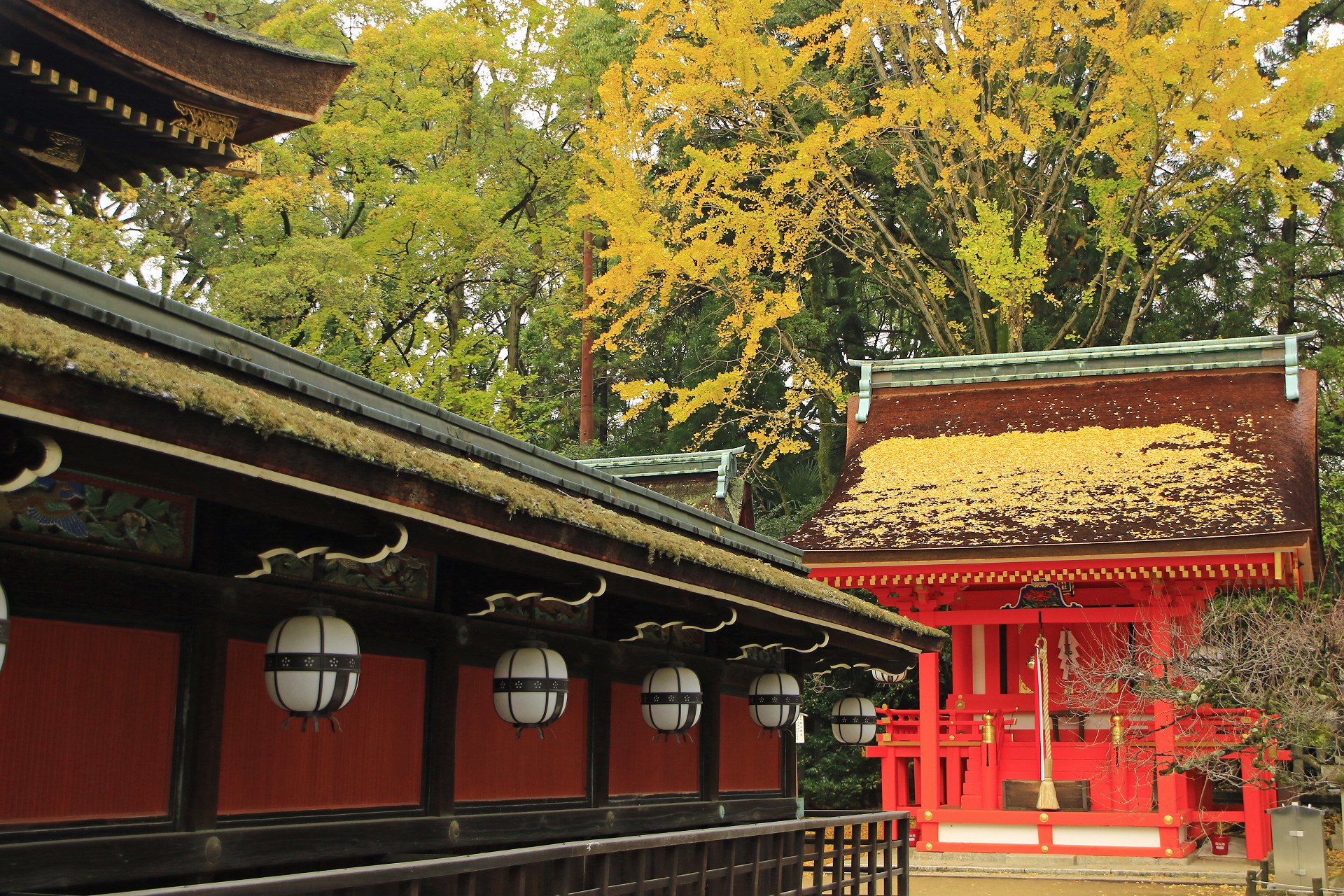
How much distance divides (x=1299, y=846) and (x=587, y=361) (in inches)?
672

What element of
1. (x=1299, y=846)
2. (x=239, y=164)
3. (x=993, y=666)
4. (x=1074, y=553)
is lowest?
(x=1299, y=846)

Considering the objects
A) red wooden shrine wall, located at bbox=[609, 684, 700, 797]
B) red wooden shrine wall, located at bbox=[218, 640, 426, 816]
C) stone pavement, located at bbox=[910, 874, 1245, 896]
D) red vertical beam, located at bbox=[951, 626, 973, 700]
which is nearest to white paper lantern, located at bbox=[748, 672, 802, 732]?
Answer: red wooden shrine wall, located at bbox=[609, 684, 700, 797]

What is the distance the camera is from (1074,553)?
697 inches

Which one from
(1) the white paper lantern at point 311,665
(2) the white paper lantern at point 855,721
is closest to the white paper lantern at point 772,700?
(2) the white paper lantern at point 855,721

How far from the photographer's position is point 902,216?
1213 inches

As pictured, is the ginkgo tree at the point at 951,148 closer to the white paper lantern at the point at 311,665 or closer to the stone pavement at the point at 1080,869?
the stone pavement at the point at 1080,869

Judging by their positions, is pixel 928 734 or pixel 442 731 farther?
pixel 928 734

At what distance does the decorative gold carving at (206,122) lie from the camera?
24.6 ft

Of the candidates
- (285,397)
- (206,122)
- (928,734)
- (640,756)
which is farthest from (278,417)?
(928,734)

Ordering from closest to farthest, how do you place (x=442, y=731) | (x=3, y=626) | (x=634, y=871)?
(x=3, y=626)
(x=442, y=731)
(x=634, y=871)

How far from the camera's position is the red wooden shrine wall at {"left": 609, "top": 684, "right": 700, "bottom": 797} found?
932 cm

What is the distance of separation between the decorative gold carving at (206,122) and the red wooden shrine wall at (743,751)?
18.6 ft

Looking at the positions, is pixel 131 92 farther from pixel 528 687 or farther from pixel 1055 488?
pixel 1055 488

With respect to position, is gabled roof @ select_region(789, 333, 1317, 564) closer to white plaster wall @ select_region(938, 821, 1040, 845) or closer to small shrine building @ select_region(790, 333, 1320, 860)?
small shrine building @ select_region(790, 333, 1320, 860)
